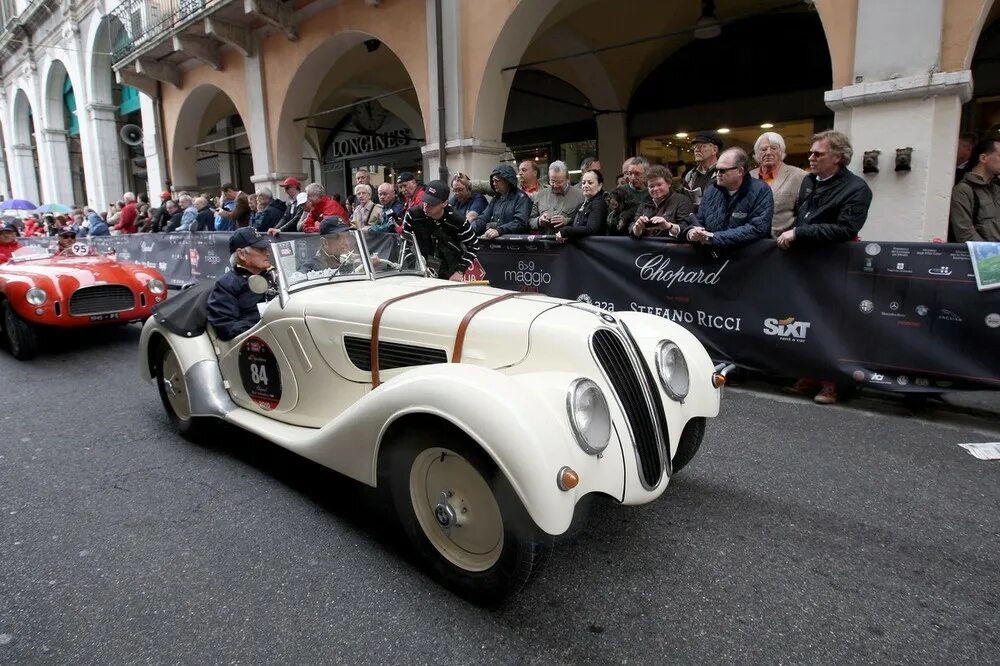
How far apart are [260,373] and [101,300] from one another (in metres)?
4.15

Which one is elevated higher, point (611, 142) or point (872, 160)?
point (611, 142)

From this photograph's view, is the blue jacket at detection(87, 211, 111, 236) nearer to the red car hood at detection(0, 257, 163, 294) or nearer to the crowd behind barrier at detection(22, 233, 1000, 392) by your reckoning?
the red car hood at detection(0, 257, 163, 294)

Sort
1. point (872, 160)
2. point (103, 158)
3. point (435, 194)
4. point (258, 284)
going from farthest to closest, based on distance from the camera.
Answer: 1. point (103, 158)
2. point (872, 160)
3. point (435, 194)
4. point (258, 284)

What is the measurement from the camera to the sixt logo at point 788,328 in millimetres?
4469

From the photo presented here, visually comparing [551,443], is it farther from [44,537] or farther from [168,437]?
[168,437]

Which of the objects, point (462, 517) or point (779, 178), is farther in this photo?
Answer: point (779, 178)

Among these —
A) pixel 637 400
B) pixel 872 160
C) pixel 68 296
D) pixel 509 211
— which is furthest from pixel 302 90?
pixel 637 400

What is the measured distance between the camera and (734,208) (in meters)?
4.73

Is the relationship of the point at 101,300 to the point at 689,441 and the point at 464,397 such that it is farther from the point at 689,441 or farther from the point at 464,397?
the point at 689,441

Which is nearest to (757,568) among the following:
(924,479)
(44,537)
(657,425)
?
(657,425)

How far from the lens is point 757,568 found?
2.39 metres

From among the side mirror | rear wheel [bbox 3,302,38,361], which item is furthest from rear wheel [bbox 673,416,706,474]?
rear wheel [bbox 3,302,38,361]

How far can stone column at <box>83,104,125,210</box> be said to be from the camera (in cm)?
1883

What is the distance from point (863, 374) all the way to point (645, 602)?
3002 mm
